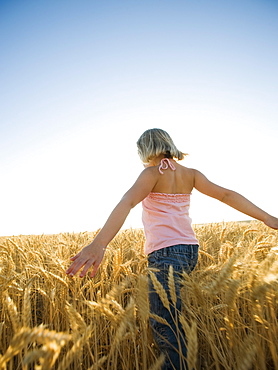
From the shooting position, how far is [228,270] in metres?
0.83

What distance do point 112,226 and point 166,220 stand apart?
473 mm

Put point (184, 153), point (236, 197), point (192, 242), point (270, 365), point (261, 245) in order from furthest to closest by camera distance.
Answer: point (184, 153) < point (236, 197) < point (192, 242) < point (261, 245) < point (270, 365)

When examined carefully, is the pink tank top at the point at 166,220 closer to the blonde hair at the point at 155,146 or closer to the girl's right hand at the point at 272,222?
the blonde hair at the point at 155,146

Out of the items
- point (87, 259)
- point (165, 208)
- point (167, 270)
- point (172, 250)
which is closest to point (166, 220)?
point (165, 208)

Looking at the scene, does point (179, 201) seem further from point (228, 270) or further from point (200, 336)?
point (228, 270)

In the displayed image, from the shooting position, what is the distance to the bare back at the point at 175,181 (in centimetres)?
183

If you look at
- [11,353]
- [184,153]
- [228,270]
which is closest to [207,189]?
[184,153]

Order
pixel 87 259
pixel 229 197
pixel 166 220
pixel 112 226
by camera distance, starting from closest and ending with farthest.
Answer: pixel 87 259 < pixel 112 226 < pixel 166 220 < pixel 229 197

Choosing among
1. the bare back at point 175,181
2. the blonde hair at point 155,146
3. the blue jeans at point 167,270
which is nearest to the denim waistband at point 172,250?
the blue jeans at point 167,270

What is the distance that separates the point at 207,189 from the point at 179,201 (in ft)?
0.92

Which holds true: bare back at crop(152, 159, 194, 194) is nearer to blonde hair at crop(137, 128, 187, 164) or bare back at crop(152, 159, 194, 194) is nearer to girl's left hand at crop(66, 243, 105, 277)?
blonde hair at crop(137, 128, 187, 164)

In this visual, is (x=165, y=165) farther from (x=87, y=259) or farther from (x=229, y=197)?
(x=87, y=259)

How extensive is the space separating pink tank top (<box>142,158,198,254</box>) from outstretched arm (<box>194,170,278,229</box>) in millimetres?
189

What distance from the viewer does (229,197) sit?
2.02m
